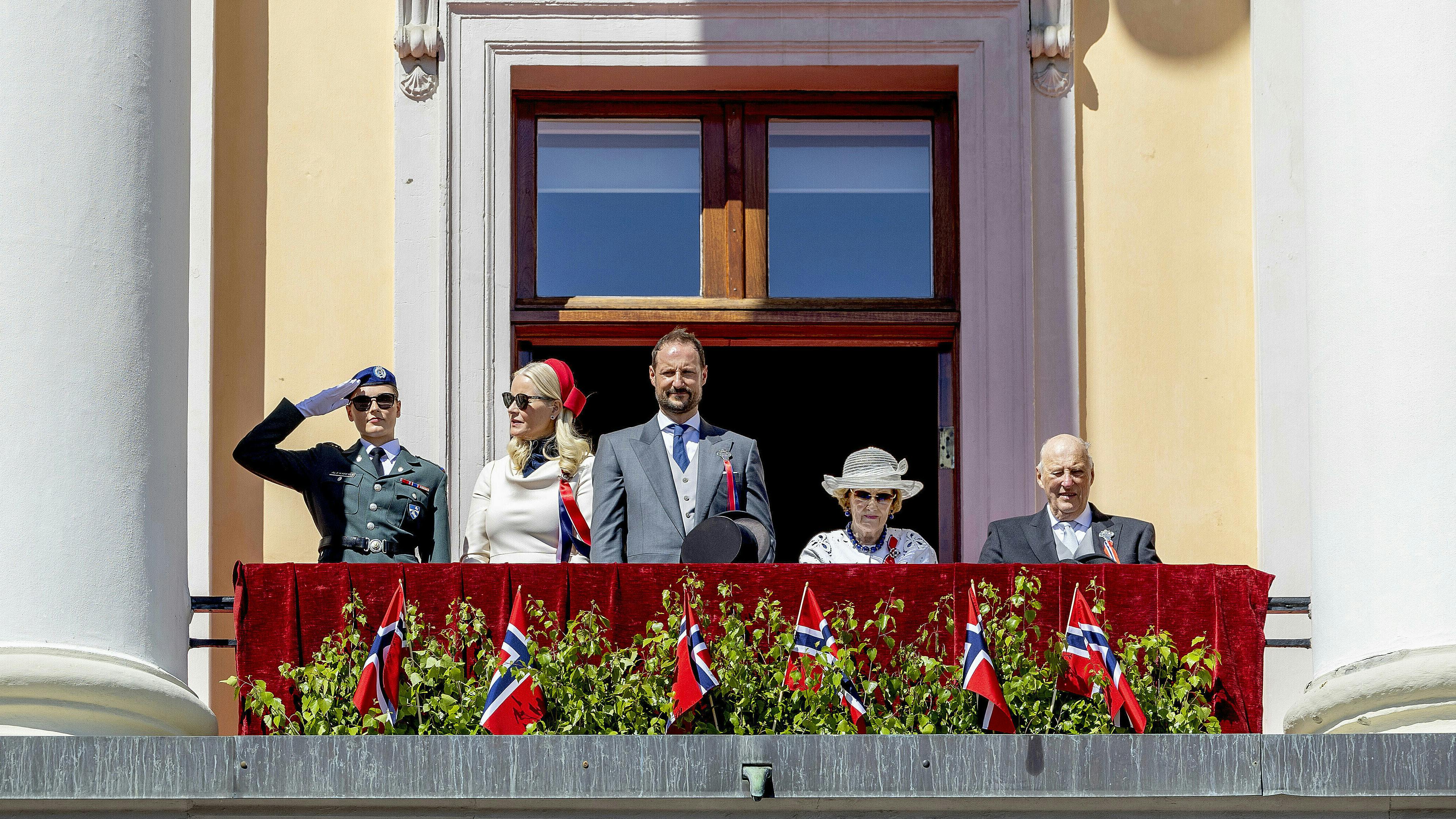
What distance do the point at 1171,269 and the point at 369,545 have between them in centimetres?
446

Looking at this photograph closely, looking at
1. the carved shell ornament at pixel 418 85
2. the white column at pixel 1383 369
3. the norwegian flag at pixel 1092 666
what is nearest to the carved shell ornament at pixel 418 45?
the carved shell ornament at pixel 418 85

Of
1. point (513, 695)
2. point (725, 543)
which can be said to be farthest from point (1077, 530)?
point (513, 695)

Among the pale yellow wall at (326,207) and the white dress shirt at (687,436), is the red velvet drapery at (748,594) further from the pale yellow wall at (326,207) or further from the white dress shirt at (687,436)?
the pale yellow wall at (326,207)

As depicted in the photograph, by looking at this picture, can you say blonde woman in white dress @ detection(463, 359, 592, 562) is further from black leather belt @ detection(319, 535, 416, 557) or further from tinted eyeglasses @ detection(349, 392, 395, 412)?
tinted eyeglasses @ detection(349, 392, 395, 412)

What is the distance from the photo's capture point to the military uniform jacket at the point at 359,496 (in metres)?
8.50

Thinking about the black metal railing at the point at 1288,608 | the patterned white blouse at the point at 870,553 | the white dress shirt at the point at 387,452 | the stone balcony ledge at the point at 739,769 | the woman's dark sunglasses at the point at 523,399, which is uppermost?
the woman's dark sunglasses at the point at 523,399

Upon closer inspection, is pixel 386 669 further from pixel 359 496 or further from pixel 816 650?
pixel 359 496

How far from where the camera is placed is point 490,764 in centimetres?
648

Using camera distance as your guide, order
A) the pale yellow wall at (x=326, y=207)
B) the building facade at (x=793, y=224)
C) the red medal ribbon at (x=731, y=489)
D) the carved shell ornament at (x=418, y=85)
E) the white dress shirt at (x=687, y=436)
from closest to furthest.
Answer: the red medal ribbon at (x=731, y=489), the white dress shirt at (x=687, y=436), the building facade at (x=793, y=224), the pale yellow wall at (x=326, y=207), the carved shell ornament at (x=418, y=85)

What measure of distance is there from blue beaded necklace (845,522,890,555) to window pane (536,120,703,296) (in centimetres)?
291

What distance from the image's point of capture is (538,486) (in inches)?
331

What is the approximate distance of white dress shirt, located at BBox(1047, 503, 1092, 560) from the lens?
8.12 m

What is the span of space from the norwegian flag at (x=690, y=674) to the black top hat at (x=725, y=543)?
2.19 ft

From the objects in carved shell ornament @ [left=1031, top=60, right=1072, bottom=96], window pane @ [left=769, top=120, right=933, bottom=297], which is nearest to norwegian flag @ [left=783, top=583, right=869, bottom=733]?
window pane @ [left=769, top=120, right=933, bottom=297]
